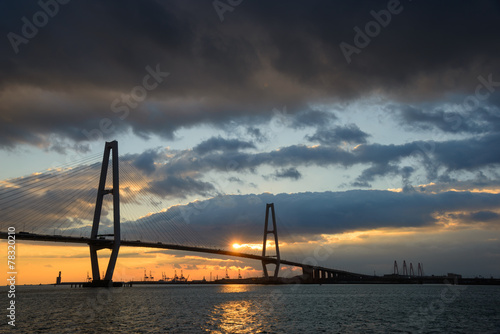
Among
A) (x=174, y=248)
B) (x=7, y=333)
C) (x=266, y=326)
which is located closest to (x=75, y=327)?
(x=7, y=333)

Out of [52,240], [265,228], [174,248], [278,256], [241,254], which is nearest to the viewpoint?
[52,240]

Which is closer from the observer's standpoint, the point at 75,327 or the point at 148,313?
the point at 75,327

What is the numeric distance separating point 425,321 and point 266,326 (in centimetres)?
1569

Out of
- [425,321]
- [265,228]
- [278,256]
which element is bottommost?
[425,321]

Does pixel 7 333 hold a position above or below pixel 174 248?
below

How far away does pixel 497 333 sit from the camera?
31172 millimetres

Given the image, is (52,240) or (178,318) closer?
(178,318)

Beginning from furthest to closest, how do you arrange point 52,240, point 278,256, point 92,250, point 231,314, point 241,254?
1. point 278,256
2. point 241,254
3. point 92,250
4. point 52,240
5. point 231,314

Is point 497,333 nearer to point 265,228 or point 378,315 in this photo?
point 378,315

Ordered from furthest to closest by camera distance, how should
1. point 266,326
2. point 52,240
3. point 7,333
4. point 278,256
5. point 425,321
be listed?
point 278,256 < point 52,240 < point 425,321 < point 266,326 < point 7,333

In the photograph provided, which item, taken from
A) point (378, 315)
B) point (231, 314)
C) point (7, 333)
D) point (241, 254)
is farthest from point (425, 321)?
point (241, 254)

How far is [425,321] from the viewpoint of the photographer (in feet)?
128

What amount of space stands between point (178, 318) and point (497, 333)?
2633cm

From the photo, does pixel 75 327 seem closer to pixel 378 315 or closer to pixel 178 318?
pixel 178 318
